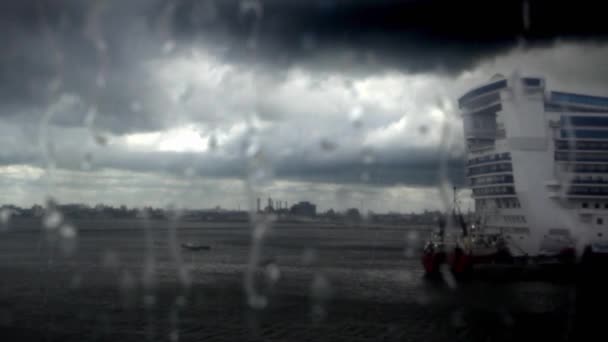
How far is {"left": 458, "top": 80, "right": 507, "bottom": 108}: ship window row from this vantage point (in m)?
46.2

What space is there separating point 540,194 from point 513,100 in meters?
7.79

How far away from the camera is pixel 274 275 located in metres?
40.1

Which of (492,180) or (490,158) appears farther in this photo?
(490,158)

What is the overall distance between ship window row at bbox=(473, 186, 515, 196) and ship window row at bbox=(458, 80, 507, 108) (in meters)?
8.08

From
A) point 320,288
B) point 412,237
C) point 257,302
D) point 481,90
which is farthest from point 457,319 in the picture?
point 412,237

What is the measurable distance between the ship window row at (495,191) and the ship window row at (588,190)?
409cm

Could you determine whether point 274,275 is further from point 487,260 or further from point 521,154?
point 521,154

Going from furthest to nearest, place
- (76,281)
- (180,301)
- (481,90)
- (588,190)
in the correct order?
(481,90), (588,190), (76,281), (180,301)

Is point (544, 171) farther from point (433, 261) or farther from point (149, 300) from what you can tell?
point (149, 300)

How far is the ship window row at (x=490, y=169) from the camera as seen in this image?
144 feet

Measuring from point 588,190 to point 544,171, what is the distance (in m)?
3.37

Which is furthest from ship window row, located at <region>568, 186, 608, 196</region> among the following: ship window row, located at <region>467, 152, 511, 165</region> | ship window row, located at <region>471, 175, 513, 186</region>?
ship window row, located at <region>467, 152, 511, 165</region>

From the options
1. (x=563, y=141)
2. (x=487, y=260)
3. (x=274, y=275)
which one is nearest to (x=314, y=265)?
(x=274, y=275)

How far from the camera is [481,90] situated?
4859 cm
